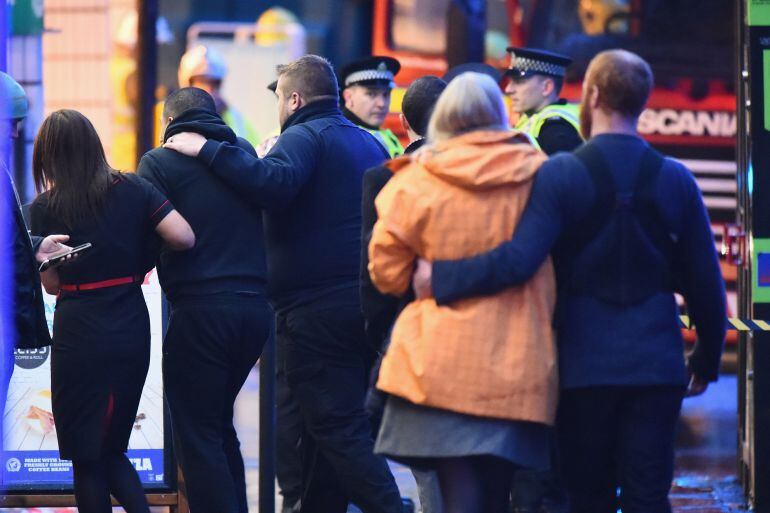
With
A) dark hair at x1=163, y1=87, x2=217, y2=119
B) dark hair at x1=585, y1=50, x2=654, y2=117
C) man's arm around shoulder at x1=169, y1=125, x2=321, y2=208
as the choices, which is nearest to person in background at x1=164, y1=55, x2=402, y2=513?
man's arm around shoulder at x1=169, y1=125, x2=321, y2=208

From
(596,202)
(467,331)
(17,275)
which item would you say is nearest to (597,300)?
(596,202)

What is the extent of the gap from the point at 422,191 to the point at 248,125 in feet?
31.7

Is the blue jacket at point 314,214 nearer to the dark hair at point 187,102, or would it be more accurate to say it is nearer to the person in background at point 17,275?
the dark hair at point 187,102

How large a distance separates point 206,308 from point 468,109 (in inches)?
63.9

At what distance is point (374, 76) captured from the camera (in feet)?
27.2

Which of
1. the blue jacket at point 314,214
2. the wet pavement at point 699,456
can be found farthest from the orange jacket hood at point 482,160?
the wet pavement at point 699,456

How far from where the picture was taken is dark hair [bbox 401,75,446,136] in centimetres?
628

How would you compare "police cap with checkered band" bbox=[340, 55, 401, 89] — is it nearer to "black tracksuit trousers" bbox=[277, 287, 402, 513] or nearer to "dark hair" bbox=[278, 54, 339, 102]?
"dark hair" bbox=[278, 54, 339, 102]

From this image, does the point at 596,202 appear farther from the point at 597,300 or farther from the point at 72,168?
the point at 72,168

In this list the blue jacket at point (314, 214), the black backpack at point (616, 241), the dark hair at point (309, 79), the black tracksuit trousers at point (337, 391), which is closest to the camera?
the black backpack at point (616, 241)

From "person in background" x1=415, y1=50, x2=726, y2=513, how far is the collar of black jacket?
172 cm

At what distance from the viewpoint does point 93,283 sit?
5.64 meters

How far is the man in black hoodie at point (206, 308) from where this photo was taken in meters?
5.81

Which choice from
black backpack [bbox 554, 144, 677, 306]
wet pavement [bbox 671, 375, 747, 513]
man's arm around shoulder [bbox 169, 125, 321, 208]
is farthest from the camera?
wet pavement [bbox 671, 375, 747, 513]
